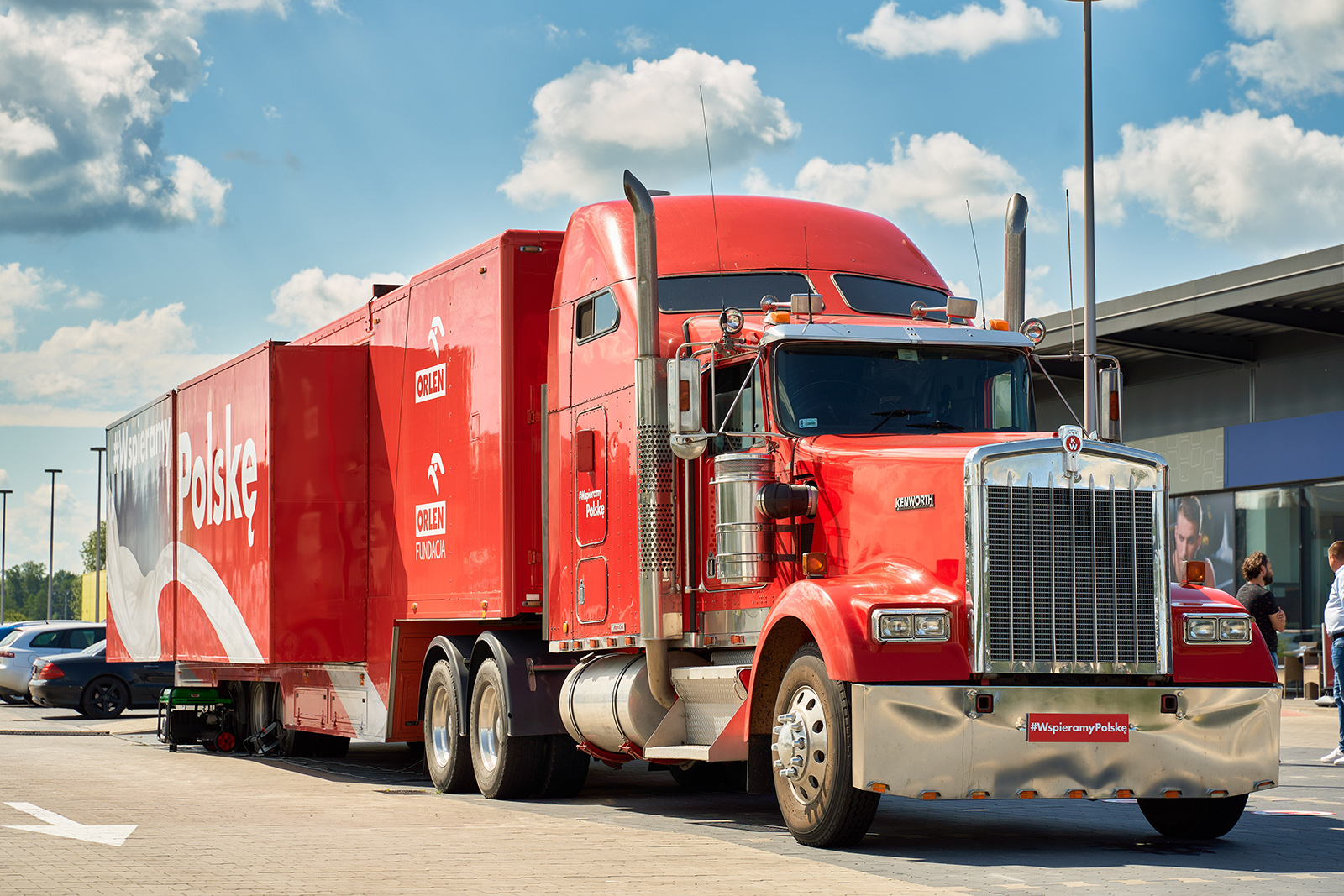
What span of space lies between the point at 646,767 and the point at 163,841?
772 cm

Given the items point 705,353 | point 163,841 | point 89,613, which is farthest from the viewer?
point 89,613

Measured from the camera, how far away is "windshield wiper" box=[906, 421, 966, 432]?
34.1ft

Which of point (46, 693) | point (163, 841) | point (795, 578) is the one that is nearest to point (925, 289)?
point (795, 578)

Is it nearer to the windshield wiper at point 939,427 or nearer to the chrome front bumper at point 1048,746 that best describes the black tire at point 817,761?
the chrome front bumper at point 1048,746

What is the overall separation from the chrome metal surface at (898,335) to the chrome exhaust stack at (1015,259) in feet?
4.09

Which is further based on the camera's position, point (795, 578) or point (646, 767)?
point (646, 767)

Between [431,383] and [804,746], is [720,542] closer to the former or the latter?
[804,746]

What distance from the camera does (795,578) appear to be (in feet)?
33.6

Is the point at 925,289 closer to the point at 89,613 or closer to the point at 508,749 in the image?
the point at 508,749

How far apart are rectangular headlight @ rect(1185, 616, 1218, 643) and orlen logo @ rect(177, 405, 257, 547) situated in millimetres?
9106

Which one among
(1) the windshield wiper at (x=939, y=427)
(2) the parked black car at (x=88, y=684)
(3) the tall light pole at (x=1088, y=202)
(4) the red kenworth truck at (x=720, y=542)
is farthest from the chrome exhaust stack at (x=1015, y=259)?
(2) the parked black car at (x=88, y=684)

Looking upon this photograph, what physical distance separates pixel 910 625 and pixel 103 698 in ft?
69.0

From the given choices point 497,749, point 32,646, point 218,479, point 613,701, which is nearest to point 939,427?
point 613,701

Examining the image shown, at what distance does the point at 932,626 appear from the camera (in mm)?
8945
